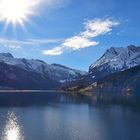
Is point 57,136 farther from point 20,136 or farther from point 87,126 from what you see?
point 87,126

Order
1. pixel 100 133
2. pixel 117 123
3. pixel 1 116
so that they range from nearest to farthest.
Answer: pixel 100 133
pixel 117 123
pixel 1 116

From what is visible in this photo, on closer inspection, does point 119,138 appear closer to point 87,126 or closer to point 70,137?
point 70,137

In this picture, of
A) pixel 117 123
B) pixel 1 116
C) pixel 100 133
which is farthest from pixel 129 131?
pixel 1 116

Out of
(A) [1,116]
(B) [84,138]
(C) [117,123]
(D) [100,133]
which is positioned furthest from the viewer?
(A) [1,116]

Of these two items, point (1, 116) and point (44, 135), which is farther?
point (1, 116)

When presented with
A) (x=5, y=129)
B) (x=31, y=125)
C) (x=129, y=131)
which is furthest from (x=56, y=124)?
(x=129, y=131)

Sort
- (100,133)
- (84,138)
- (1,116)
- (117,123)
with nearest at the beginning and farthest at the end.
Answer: (84,138)
(100,133)
(117,123)
(1,116)

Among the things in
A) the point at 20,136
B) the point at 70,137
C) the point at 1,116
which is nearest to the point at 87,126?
the point at 70,137

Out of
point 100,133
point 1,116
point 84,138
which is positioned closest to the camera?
point 84,138

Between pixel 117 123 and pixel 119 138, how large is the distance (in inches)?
1459

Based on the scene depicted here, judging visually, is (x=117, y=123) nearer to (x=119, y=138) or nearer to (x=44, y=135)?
(x=119, y=138)

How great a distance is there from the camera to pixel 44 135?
377ft

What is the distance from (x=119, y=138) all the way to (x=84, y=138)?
1330 cm

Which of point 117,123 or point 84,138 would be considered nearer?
point 84,138
